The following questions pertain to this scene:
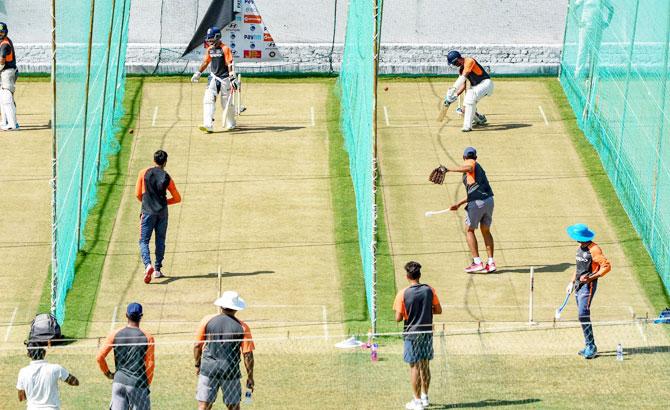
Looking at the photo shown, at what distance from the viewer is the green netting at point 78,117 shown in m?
20.5

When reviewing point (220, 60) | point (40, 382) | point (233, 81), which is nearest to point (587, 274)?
point (40, 382)

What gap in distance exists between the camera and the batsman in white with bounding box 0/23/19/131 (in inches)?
1078

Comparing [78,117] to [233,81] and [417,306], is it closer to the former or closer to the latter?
[233,81]

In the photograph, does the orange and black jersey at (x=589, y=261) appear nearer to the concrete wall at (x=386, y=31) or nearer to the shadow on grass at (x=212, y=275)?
the shadow on grass at (x=212, y=275)

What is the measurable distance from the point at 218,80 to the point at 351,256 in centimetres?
591

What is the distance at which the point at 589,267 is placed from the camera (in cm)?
1888

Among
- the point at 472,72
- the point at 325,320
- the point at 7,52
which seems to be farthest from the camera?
the point at 7,52

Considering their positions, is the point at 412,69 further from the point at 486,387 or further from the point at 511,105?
the point at 486,387

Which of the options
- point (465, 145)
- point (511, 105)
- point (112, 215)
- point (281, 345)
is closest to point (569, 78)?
point (511, 105)

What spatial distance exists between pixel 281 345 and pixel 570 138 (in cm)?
930

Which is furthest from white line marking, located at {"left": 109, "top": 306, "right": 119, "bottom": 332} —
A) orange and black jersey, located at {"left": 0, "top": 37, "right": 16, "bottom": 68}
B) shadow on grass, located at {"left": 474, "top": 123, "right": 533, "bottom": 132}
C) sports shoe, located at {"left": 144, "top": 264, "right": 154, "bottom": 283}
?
shadow on grass, located at {"left": 474, "top": 123, "right": 533, "bottom": 132}

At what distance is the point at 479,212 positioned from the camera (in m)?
21.6

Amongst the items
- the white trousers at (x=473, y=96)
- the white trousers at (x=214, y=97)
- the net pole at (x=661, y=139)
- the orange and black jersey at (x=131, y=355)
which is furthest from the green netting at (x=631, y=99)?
the orange and black jersey at (x=131, y=355)

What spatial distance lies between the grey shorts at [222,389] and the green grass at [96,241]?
12.5 ft
